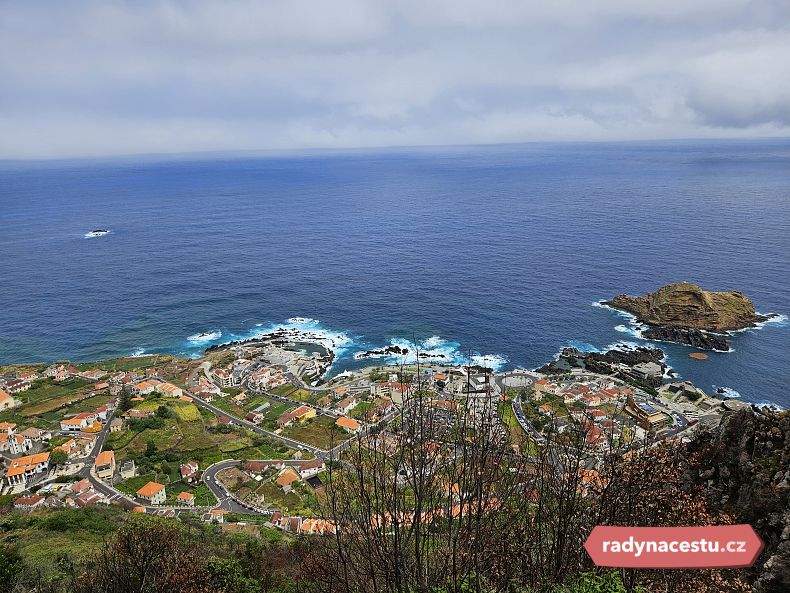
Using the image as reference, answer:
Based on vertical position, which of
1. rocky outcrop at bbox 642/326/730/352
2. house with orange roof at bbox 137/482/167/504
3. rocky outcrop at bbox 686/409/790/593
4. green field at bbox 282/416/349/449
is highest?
rocky outcrop at bbox 686/409/790/593

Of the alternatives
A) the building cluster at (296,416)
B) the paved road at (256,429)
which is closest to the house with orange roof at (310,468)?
the paved road at (256,429)

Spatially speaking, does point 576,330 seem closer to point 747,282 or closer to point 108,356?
point 747,282

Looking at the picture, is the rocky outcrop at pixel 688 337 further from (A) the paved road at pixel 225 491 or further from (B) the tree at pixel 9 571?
(B) the tree at pixel 9 571

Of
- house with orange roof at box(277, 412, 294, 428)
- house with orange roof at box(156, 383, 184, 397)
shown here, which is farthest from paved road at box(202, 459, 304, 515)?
house with orange roof at box(156, 383, 184, 397)

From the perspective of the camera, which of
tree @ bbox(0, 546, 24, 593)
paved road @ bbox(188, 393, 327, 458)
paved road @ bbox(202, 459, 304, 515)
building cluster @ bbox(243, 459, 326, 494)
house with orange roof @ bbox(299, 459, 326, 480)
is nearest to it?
tree @ bbox(0, 546, 24, 593)

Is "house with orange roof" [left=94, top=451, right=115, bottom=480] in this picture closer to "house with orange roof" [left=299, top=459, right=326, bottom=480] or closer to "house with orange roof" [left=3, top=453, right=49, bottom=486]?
"house with orange roof" [left=3, top=453, right=49, bottom=486]

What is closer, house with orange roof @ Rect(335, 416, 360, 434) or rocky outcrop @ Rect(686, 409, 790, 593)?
rocky outcrop @ Rect(686, 409, 790, 593)
